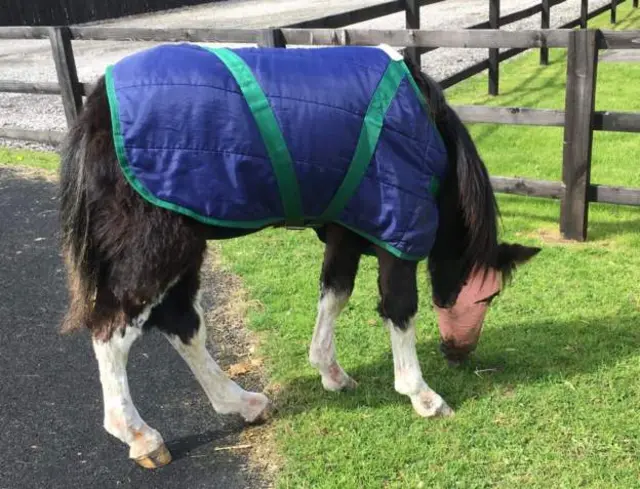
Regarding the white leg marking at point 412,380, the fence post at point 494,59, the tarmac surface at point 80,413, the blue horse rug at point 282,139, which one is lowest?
the tarmac surface at point 80,413

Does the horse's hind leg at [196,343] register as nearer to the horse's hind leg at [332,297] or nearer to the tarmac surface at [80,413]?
the tarmac surface at [80,413]

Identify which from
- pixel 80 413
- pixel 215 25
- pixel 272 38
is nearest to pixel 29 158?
pixel 272 38

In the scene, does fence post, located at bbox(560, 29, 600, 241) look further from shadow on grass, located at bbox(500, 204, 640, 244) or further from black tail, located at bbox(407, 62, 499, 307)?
black tail, located at bbox(407, 62, 499, 307)

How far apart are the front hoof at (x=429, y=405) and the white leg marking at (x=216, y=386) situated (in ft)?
2.26

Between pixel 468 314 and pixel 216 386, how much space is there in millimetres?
1183

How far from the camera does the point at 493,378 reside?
11.6ft

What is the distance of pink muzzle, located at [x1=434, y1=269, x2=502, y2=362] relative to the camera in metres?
3.16

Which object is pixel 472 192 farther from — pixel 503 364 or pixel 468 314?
pixel 503 364

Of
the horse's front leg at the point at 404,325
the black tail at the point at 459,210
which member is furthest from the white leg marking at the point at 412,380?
the black tail at the point at 459,210

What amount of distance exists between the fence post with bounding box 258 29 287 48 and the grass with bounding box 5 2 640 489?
5.36 ft

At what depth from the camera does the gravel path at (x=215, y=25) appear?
11039 millimetres

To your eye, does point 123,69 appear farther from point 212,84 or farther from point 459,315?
point 459,315

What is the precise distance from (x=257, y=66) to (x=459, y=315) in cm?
146

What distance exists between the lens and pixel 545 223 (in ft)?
18.1
